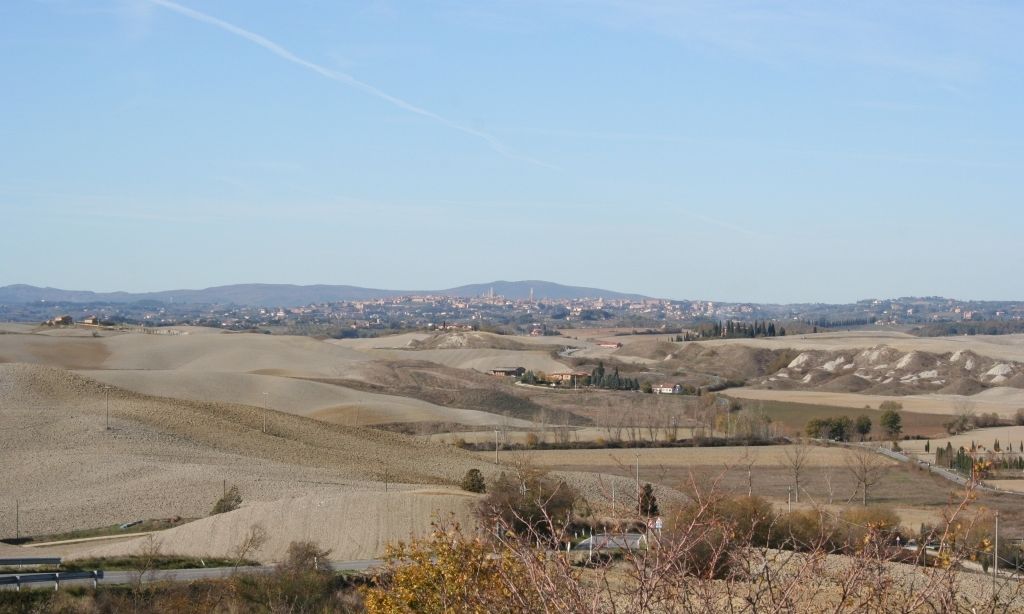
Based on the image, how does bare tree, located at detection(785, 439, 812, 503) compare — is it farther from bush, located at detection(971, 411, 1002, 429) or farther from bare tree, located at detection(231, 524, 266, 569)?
bare tree, located at detection(231, 524, 266, 569)

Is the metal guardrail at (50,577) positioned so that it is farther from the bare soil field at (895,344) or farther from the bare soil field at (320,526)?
the bare soil field at (895,344)

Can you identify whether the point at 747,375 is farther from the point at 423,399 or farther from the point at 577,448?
the point at 577,448

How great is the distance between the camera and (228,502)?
45.1m

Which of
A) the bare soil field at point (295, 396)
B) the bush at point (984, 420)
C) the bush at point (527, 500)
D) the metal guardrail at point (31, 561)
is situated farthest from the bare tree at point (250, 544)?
the bush at point (984, 420)

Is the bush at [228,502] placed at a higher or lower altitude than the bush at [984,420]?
higher

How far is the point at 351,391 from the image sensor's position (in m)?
96.9

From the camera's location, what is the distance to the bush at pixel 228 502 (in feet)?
145

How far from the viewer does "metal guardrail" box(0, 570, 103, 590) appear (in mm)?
29609

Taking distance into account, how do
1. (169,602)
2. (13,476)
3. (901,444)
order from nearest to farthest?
(169,602) < (13,476) < (901,444)

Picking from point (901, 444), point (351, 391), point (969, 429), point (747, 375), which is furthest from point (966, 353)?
point (351, 391)

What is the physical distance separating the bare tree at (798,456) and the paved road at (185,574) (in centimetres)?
3065

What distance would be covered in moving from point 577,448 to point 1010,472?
24.7 metres

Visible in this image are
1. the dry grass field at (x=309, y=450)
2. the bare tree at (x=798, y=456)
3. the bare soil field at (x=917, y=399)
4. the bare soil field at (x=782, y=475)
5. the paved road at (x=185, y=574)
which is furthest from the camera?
the bare soil field at (x=917, y=399)

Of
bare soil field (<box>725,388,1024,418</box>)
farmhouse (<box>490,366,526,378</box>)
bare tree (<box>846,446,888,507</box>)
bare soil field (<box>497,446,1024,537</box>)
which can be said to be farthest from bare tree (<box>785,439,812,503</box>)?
farmhouse (<box>490,366,526,378</box>)
